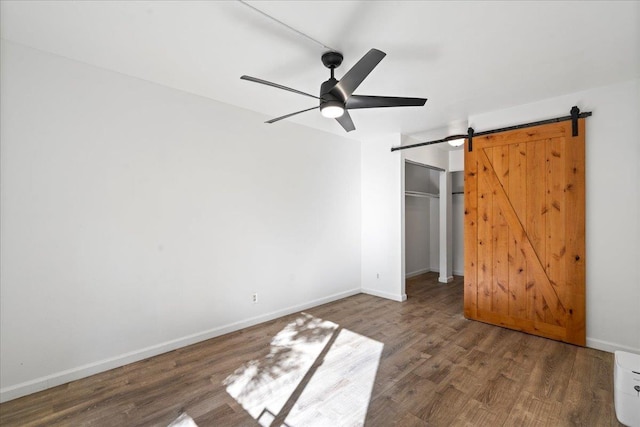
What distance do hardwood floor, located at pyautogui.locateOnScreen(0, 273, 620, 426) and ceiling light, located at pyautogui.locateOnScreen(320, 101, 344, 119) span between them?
7.41 ft

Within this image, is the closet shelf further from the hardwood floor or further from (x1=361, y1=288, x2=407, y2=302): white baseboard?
the hardwood floor

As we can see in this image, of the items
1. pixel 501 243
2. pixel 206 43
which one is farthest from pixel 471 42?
pixel 501 243

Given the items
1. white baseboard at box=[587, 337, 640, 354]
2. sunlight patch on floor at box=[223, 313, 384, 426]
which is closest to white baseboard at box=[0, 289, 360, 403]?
sunlight patch on floor at box=[223, 313, 384, 426]

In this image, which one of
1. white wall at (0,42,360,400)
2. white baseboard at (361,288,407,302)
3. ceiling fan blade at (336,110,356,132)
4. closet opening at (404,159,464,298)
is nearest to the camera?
white wall at (0,42,360,400)

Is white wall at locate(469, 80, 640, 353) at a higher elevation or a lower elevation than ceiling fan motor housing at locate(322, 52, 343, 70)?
lower

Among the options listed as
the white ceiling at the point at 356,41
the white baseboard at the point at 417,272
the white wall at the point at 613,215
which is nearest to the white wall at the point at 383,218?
the white baseboard at the point at 417,272

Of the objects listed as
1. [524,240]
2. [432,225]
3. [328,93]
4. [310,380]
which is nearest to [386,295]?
[524,240]

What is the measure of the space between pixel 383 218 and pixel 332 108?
3.02 m

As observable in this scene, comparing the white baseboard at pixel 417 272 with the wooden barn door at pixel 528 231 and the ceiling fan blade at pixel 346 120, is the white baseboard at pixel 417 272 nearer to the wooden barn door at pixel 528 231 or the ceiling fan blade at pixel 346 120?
the wooden barn door at pixel 528 231

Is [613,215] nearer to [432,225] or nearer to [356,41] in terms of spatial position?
[356,41]

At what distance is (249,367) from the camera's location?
8.83 ft

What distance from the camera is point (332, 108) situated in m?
2.27

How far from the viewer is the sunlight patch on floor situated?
2.06 meters

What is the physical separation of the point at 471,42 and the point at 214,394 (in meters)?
3.47
